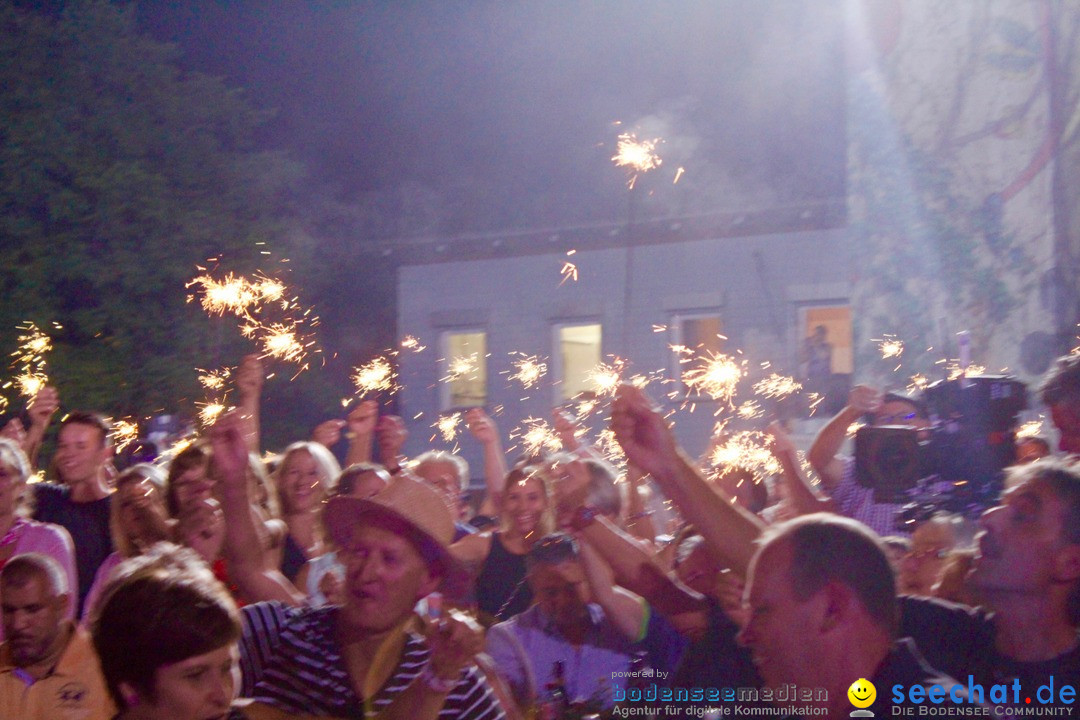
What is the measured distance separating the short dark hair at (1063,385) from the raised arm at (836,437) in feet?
3.91

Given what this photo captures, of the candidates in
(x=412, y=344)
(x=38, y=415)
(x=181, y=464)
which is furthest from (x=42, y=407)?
(x=412, y=344)

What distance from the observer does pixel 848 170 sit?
579 inches

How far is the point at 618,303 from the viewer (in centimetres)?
1686

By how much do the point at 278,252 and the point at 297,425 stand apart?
9.04 ft

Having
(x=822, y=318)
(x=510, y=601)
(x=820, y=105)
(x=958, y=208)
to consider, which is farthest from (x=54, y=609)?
(x=820, y=105)

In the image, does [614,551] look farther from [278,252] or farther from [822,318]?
[278,252]

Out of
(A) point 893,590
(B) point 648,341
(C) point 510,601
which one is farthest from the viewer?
(B) point 648,341

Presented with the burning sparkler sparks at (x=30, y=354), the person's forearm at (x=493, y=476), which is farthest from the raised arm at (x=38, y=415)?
the burning sparkler sparks at (x=30, y=354)

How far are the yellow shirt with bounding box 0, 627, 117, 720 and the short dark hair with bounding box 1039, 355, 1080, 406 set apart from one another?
322 cm

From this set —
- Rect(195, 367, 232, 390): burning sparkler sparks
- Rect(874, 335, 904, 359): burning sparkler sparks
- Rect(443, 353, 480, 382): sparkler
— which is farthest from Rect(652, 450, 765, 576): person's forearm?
Rect(443, 353, 480, 382): sparkler

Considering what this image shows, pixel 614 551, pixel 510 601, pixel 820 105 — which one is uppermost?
pixel 820 105

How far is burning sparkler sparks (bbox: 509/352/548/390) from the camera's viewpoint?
17.1m

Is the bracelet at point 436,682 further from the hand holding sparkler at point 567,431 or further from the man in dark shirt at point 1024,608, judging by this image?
the hand holding sparkler at point 567,431

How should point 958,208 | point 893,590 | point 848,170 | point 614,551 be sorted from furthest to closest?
point 848,170
point 958,208
point 614,551
point 893,590
